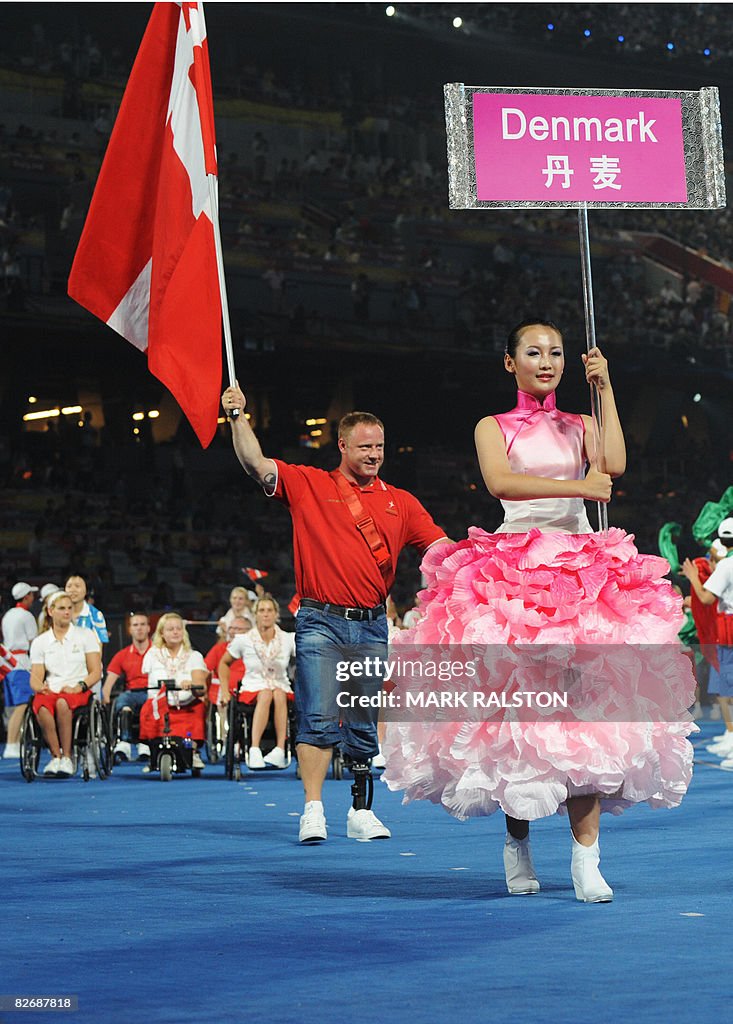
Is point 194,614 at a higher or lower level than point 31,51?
lower

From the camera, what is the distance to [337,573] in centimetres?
651

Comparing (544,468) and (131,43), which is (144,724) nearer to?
(544,468)

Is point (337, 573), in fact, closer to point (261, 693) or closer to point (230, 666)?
point (261, 693)

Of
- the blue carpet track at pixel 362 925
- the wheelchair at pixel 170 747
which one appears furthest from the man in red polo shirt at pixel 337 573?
the wheelchair at pixel 170 747

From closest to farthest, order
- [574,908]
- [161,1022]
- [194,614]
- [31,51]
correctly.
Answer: [161,1022], [574,908], [194,614], [31,51]

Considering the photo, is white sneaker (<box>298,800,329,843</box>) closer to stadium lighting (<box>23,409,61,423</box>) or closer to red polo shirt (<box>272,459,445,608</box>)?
red polo shirt (<box>272,459,445,608</box>)

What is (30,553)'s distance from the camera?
21.9 m

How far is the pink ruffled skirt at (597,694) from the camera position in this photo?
4.45 meters

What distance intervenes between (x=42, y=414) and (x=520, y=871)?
2150 centimetres

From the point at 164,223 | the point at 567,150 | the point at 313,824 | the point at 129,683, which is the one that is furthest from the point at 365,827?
the point at 129,683

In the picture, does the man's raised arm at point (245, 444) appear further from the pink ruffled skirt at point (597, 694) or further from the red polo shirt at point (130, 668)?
the red polo shirt at point (130, 668)

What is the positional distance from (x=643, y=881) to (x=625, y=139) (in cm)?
281

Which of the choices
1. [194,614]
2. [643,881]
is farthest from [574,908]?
[194,614]

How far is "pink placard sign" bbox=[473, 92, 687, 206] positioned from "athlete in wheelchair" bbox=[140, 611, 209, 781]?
6136 mm
